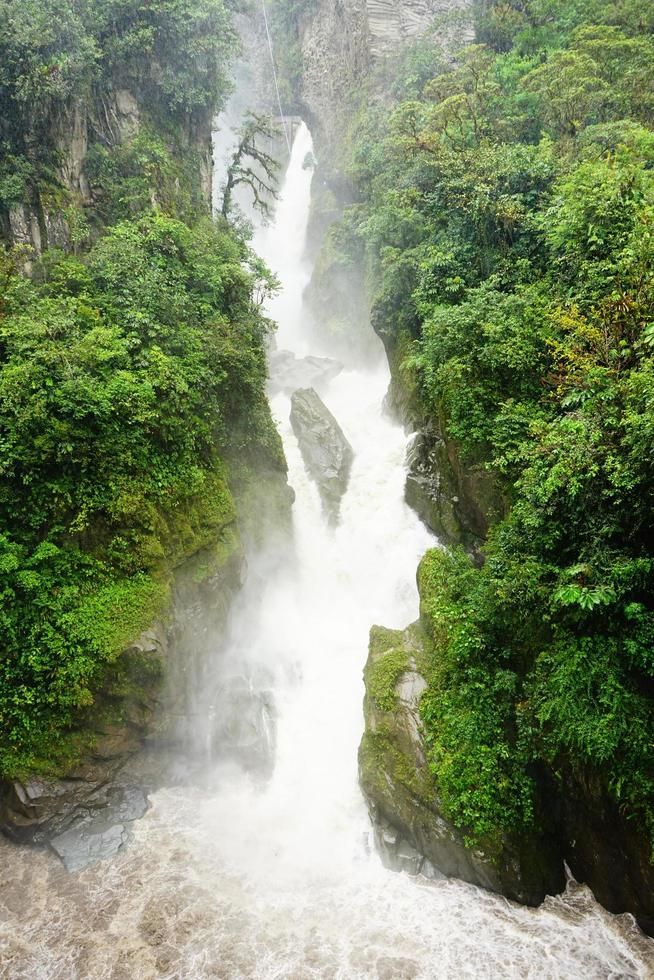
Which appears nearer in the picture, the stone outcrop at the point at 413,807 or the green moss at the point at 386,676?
the stone outcrop at the point at 413,807

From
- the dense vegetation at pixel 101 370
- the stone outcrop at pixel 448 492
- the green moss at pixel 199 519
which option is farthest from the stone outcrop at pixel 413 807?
the dense vegetation at pixel 101 370

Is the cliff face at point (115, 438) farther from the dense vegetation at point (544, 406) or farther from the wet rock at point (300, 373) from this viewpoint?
the wet rock at point (300, 373)

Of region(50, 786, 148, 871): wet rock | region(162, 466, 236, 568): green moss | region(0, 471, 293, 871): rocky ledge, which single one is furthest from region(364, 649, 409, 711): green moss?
region(50, 786, 148, 871): wet rock

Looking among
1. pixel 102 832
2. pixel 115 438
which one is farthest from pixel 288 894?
pixel 115 438

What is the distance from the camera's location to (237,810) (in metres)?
10.1

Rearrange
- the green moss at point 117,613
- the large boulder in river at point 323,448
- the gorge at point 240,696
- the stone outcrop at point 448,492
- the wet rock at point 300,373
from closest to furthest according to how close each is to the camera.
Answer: the gorge at point 240,696 → the green moss at point 117,613 → the stone outcrop at point 448,492 → the large boulder in river at point 323,448 → the wet rock at point 300,373

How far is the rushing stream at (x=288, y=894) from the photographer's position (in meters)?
7.29

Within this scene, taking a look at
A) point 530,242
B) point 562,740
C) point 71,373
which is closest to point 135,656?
point 71,373

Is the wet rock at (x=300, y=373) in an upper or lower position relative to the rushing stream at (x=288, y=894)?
upper

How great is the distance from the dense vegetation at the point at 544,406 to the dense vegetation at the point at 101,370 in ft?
17.8

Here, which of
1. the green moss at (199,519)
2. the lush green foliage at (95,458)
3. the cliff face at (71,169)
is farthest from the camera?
the cliff face at (71,169)

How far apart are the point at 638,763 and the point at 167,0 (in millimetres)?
23148

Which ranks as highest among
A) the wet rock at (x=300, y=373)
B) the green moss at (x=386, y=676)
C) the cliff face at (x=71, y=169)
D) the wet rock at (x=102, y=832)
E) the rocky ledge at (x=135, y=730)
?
the cliff face at (x=71, y=169)

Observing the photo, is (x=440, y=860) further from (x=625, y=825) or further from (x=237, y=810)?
(x=237, y=810)
